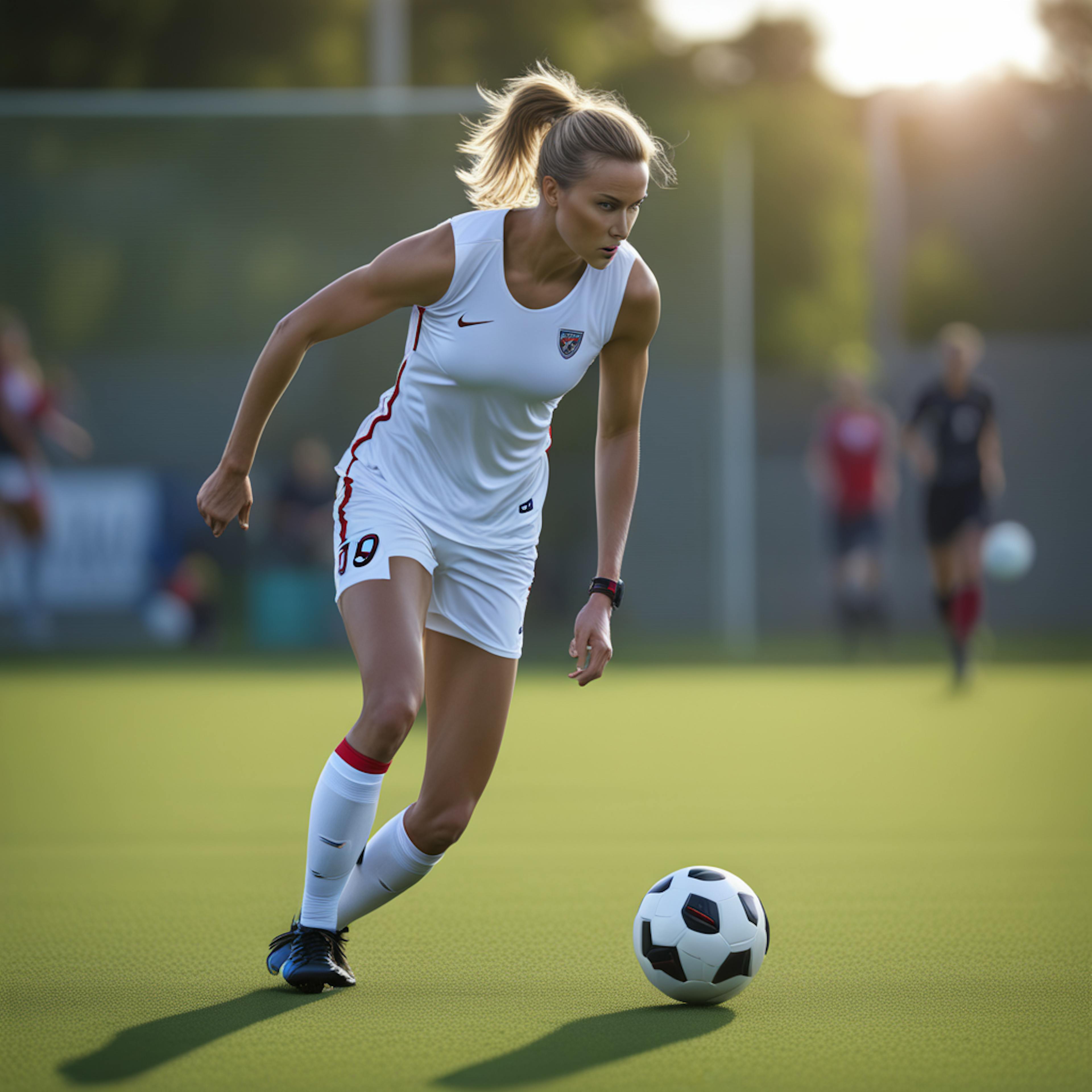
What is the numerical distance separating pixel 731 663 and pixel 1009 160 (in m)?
22.1

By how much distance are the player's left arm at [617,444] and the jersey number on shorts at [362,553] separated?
49cm

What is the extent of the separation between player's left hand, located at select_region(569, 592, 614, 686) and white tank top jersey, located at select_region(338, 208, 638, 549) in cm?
24

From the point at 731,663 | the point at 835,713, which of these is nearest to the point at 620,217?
the point at 835,713

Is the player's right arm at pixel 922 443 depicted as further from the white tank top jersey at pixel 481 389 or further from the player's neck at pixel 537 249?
the player's neck at pixel 537 249

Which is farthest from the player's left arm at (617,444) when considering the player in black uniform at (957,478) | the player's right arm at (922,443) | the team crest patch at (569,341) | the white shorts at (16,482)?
the white shorts at (16,482)

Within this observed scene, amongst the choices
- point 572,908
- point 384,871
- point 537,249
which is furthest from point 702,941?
point 537,249

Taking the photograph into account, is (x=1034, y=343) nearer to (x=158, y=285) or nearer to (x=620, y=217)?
(x=158, y=285)

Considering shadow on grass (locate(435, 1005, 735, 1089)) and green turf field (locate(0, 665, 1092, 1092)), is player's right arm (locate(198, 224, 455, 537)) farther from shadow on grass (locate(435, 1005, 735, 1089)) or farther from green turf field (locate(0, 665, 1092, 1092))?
shadow on grass (locate(435, 1005, 735, 1089))

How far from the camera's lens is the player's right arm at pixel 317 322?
3.39 metres

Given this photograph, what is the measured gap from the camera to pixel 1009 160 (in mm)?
31906

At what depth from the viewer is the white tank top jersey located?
11.4ft

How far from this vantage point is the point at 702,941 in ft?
10.8

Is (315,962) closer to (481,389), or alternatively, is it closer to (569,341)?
(481,389)

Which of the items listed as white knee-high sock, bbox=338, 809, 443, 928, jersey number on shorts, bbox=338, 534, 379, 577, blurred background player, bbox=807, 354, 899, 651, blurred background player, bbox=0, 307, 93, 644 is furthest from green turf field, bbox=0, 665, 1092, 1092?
blurred background player, bbox=0, 307, 93, 644
